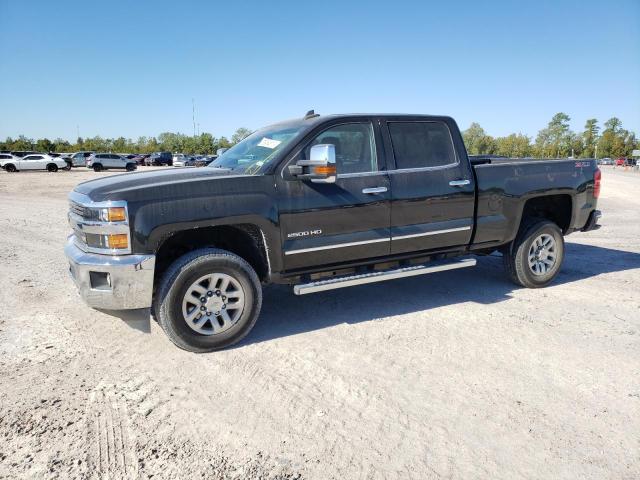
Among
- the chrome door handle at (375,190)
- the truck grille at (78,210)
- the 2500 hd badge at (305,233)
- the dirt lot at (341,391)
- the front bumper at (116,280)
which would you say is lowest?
the dirt lot at (341,391)

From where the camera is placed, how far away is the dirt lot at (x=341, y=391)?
8.17 feet

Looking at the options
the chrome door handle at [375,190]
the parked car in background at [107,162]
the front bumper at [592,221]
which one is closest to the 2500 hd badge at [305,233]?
the chrome door handle at [375,190]

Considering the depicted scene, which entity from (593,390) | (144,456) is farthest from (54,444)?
(593,390)

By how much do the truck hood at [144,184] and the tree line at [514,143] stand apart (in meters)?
96.7

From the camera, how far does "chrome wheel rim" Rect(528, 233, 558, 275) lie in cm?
548

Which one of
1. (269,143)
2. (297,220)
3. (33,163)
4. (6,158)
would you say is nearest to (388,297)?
(297,220)

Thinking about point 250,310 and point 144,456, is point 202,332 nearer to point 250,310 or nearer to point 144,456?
point 250,310

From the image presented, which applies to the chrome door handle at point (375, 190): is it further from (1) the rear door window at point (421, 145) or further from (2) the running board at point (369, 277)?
(2) the running board at point (369, 277)

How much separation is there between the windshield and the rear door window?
3.32 feet

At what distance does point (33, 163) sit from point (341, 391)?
43238mm

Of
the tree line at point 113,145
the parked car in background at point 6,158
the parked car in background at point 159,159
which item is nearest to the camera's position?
the parked car in background at point 6,158

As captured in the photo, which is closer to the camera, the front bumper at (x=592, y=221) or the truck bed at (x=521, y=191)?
the truck bed at (x=521, y=191)

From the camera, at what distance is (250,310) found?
3926mm

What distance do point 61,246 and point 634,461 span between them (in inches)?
323
